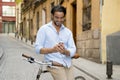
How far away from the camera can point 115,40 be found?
65.0 ft

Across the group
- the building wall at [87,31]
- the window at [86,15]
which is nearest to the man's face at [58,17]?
the building wall at [87,31]

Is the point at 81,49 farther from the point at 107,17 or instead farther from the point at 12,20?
the point at 12,20

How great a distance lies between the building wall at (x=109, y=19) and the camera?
65.7 ft

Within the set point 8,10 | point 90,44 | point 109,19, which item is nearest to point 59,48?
point 109,19

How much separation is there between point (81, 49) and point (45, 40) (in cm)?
1818

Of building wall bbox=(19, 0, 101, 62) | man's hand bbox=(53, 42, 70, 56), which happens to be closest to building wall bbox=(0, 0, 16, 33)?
building wall bbox=(19, 0, 101, 62)

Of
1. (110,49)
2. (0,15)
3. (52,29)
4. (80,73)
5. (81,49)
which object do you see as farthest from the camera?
(0,15)

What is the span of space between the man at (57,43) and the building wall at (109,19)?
14056mm

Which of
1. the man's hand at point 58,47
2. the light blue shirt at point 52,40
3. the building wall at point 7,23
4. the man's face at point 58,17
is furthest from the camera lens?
the building wall at point 7,23

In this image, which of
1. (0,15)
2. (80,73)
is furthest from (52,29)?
(0,15)

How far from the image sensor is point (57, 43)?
5.73 metres

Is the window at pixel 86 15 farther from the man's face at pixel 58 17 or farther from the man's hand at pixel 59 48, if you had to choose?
the man's hand at pixel 59 48

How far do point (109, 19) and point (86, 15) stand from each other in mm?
3349

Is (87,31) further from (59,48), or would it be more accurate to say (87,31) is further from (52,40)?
(59,48)
